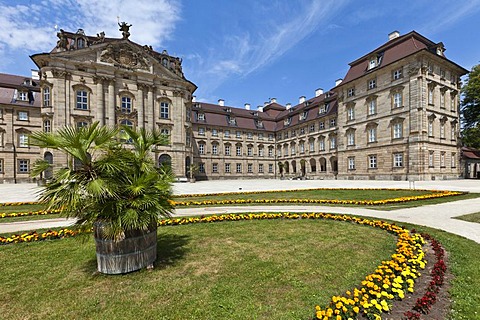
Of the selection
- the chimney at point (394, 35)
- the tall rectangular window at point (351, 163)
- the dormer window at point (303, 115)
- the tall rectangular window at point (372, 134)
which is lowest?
the tall rectangular window at point (351, 163)

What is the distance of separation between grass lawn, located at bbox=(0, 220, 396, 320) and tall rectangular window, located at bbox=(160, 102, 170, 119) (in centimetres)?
3360

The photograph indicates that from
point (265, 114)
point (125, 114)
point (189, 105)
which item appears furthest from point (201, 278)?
point (265, 114)

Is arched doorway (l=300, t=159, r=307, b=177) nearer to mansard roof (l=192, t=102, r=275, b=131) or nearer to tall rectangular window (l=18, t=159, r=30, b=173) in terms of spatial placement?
mansard roof (l=192, t=102, r=275, b=131)

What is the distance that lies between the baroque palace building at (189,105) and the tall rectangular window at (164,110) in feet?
0.53

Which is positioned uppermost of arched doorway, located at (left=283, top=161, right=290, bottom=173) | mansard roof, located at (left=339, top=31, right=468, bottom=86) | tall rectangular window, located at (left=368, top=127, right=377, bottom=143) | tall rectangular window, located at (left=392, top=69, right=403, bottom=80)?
mansard roof, located at (left=339, top=31, right=468, bottom=86)

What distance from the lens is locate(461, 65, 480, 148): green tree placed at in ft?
112

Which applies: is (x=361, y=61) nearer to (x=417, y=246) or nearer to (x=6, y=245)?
(x=417, y=246)

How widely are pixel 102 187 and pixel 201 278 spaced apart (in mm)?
2154

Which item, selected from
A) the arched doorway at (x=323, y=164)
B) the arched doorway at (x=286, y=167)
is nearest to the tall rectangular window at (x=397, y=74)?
the arched doorway at (x=323, y=164)

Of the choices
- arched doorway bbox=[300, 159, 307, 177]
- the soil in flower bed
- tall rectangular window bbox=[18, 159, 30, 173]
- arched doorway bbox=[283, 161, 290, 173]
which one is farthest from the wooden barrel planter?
arched doorway bbox=[283, 161, 290, 173]

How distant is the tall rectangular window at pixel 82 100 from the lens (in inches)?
1261

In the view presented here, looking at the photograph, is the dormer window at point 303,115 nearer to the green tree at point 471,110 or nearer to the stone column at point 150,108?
the green tree at point 471,110

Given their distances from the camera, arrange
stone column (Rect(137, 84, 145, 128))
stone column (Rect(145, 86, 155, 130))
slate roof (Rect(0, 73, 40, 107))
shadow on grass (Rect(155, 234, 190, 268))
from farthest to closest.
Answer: stone column (Rect(145, 86, 155, 130)), stone column (Rect(137, 84, 145, 128)), slate roof (Rect(0, 73, 40, 107)), shadow on grass (Rect(155, 234, 190, 268))

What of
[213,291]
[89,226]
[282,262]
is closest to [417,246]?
[282,262]
